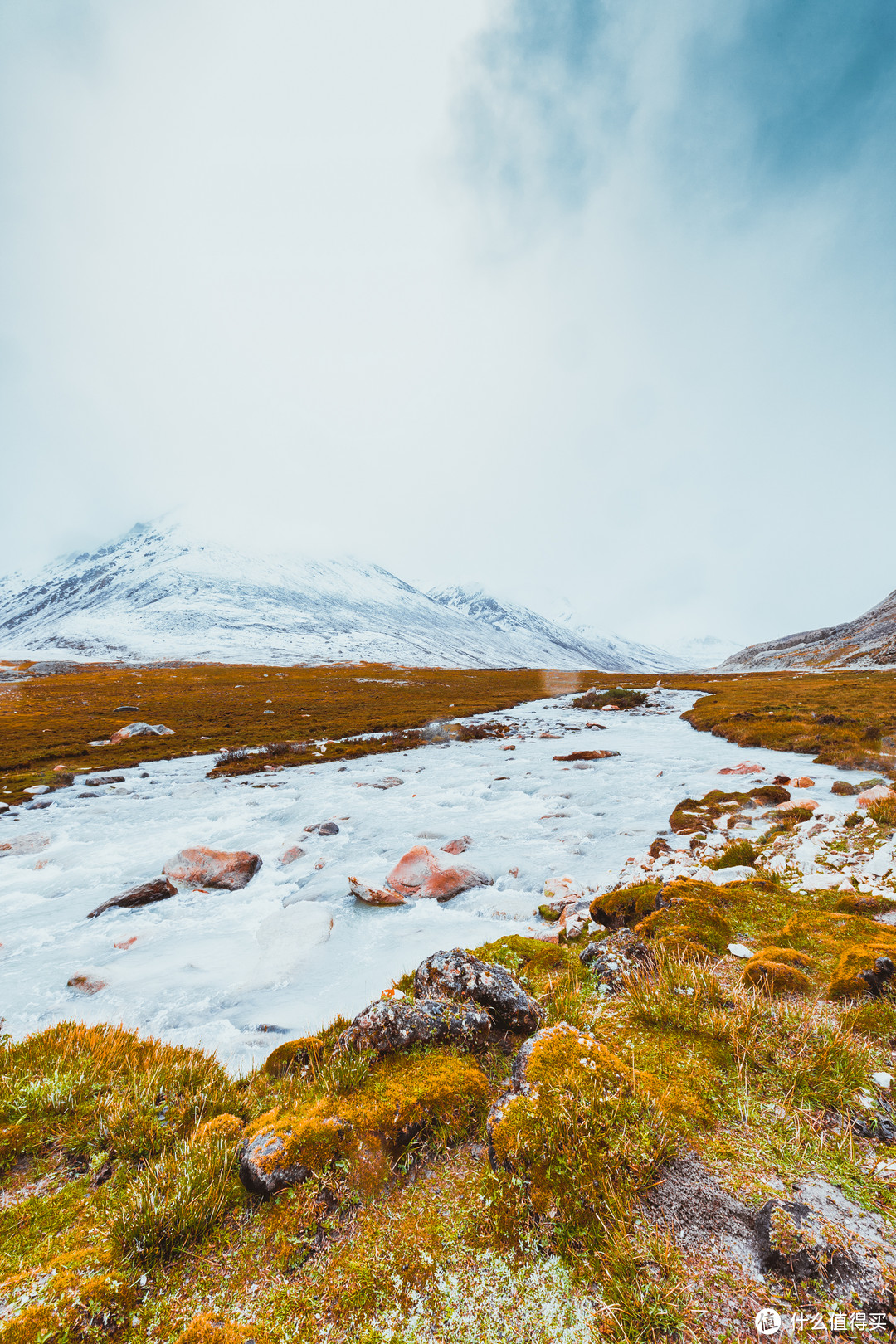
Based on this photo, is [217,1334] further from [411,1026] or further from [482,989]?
[482,989]

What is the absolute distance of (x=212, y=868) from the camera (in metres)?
11.8

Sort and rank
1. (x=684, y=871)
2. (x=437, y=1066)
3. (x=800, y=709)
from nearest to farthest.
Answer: (x=437, y=1066) < (x=684, y=871) < (x=800, y=709)

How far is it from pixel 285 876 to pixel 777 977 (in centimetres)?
1042

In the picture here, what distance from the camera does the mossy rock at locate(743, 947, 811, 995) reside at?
15.1 feet

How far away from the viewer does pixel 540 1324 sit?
2.33 m

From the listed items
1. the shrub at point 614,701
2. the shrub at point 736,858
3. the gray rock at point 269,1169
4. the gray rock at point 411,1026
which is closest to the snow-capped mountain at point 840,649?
the shrub at point 614,701

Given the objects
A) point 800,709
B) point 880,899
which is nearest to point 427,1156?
point 880,899

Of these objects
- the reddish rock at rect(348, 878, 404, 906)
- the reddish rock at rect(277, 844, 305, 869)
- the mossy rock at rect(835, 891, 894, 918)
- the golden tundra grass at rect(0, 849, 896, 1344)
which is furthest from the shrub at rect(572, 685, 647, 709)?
the golden tundra grass at rect(0, 849, 896, 1344)

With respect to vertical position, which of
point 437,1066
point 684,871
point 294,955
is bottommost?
point 294,955

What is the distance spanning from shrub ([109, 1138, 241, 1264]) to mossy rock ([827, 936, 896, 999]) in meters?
5.05

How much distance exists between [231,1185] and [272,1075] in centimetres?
172

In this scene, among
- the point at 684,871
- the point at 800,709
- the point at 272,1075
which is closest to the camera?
the point at 272,1075

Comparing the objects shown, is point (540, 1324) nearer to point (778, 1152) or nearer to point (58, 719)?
point (778, 1152)

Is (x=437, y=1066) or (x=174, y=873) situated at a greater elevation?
(x=437, y=1066)
